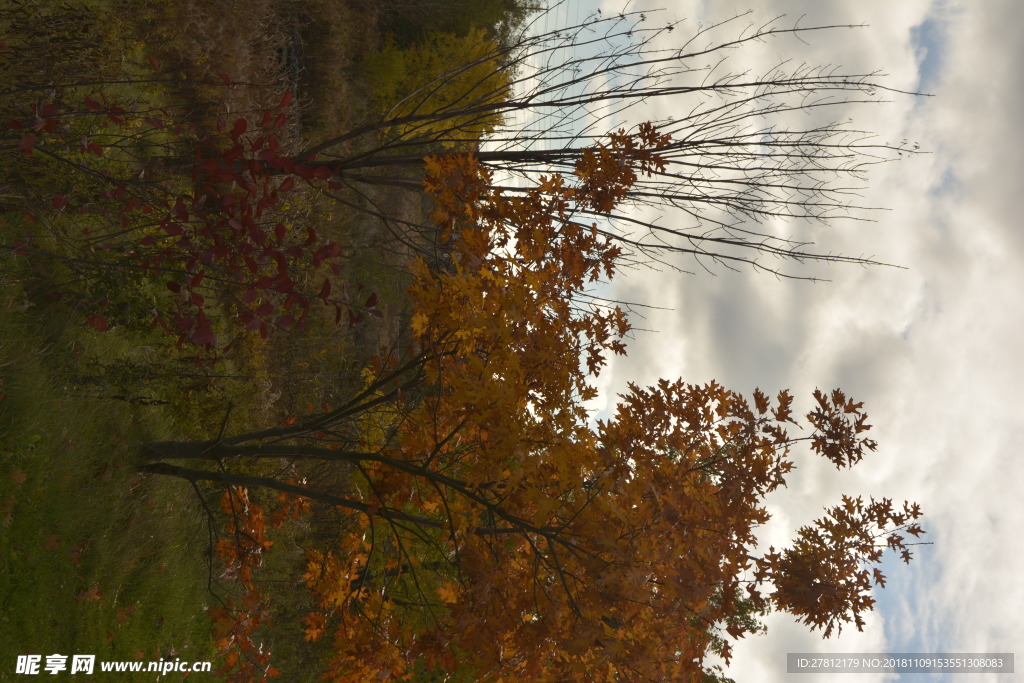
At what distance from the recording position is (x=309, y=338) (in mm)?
8734

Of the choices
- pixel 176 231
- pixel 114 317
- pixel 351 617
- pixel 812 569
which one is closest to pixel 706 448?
pixel 812 569

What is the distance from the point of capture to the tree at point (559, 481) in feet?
10.1

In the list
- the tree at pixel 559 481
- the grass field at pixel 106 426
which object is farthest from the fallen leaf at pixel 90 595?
the tree at pixel 559 481

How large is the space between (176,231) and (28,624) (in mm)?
2967

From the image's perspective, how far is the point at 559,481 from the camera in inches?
131

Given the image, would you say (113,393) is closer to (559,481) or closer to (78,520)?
(78,520)

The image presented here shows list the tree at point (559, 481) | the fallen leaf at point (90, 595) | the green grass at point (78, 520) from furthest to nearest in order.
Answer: the fallen leaf at point (90, 595) → the green grass at point (78, 520) → the tree at point (559, 481)

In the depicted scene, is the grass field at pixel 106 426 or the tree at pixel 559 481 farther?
the grass field at pixel 106 426

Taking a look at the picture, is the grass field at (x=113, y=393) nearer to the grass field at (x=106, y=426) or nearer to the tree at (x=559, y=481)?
the grass field at (x=106, y=426)

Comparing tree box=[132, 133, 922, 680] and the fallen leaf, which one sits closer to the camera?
tree box=[132, 133, 922, 680]

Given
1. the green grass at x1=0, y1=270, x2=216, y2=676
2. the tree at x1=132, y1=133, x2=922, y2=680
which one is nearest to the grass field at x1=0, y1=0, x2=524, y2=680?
the green grass at x1=0, y1=270, x2=216, y2=676

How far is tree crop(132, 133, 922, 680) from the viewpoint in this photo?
3090 millimetres

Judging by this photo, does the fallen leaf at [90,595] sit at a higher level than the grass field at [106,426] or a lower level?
lower

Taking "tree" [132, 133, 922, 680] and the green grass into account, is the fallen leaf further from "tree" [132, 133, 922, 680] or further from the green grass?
"tree" [132, 133, 922, 680]
